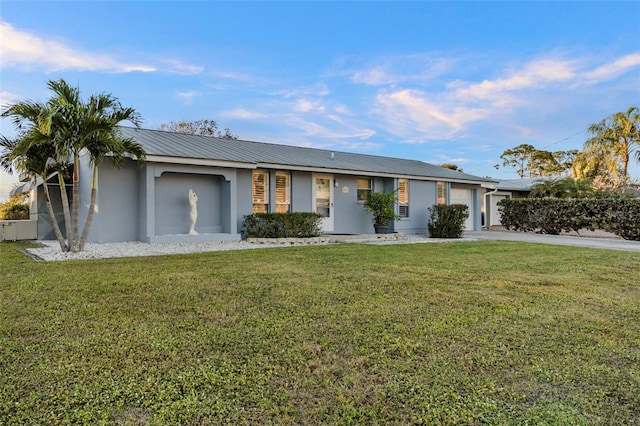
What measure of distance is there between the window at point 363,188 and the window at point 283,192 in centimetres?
318

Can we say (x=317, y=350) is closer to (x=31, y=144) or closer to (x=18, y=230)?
(x=31, y=144)

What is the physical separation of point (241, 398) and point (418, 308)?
2.52 m

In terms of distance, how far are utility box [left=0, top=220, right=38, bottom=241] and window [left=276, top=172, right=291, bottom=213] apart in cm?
851

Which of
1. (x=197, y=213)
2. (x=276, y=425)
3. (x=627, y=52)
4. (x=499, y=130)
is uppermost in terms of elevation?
(x=627, y=52)

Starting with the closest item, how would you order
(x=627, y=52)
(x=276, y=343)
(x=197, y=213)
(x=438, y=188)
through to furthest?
(x=276, y=343)
(x=197, y=213)
(x=627, y=52)
(x=438, y=188)

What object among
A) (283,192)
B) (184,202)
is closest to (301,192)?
(283,192)

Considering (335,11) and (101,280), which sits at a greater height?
(335,11)

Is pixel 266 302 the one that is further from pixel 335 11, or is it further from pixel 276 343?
pixel 335 11

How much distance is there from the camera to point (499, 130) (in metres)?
23.6

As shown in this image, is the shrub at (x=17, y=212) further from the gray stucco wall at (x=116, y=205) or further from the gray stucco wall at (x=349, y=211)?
the gray stucco wall at (x=349, y=211)

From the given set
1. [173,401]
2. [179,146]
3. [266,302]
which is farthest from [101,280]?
[179,146]

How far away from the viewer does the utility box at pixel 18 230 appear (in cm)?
1288

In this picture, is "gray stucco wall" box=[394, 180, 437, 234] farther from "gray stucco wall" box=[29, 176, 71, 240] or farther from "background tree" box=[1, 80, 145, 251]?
"gray stucco wall" box=[29, 176, 71, 240]

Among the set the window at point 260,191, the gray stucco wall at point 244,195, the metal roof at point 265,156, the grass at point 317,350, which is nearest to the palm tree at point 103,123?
the metal roof at point 265,156
